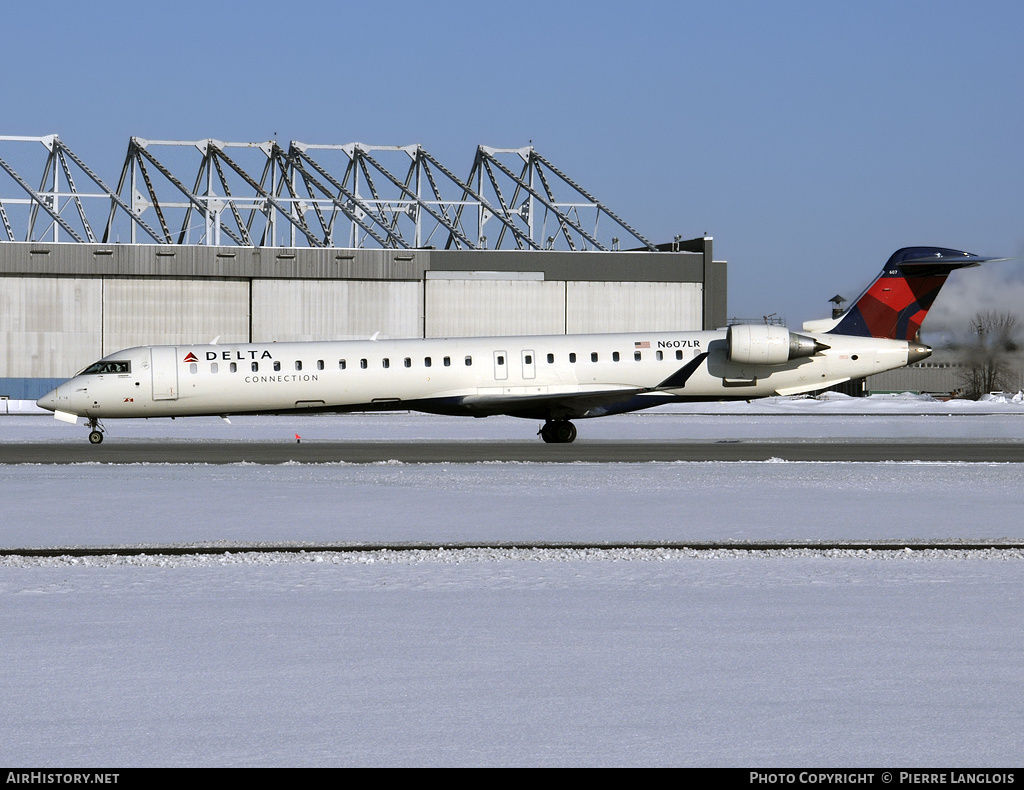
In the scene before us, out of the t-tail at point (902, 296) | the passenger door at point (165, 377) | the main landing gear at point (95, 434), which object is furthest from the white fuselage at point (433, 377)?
the t-tail at point (902, 296)

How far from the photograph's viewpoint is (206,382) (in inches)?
1232

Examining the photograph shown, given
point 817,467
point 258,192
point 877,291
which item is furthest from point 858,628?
point 258,192

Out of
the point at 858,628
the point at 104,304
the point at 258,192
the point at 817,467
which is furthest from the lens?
the point at 258,192

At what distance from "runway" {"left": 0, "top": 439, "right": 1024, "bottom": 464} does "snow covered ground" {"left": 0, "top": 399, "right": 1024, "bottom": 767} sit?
850 centimetres

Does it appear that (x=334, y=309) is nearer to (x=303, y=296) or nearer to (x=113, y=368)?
(x=303, y=296)

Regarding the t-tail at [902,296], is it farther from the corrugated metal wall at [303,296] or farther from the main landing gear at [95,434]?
the corrugated metal wall at [303,296]

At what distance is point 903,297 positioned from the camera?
34.5 meters

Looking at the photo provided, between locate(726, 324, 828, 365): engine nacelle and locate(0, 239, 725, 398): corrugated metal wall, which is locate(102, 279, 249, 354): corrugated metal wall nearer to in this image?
locate(0, 239, 725, 398): corrugated metal wall

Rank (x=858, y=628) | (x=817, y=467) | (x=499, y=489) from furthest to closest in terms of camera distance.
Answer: (x=817, y=467), (x=499, y=489), (x=858, y=628)

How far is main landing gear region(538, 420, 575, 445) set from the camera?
32188 mm

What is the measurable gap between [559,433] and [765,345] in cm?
599

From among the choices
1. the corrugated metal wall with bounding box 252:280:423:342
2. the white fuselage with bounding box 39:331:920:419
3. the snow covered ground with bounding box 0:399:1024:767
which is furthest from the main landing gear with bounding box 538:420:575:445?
the corrugated metal wall with bounding box 252:280:423:342

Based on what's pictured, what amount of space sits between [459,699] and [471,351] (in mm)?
25697
